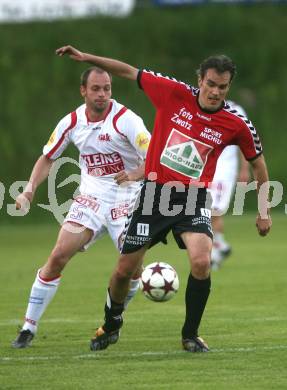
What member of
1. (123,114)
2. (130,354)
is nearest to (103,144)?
(123,114)

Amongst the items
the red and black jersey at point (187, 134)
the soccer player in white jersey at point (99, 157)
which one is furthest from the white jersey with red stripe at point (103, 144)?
the red and black jersey at point (187, 134)

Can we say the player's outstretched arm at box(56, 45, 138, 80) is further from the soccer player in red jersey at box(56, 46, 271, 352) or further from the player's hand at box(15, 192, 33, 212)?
the player's hand at box(15, 192, 33, 212)

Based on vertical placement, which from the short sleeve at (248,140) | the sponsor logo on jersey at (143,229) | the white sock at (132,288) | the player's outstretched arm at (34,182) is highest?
the short sleeve at (248,140)

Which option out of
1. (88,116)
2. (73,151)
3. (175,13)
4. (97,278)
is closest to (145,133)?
(88,116)

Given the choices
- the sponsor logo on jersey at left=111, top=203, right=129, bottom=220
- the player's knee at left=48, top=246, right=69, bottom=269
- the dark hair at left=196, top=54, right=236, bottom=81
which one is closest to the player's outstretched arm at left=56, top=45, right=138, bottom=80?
the dark hair at left=196, top=54, right=236, bottom=81

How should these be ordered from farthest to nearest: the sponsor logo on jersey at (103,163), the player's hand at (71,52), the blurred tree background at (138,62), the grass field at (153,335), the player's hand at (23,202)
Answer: the blurred tree background at (138,62) → the sponsor logo on jersey at (103,163) → the player's hand at (23,202) → the player's hand at (71,52) → the grass field at (153,335)

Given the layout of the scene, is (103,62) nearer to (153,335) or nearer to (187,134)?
(187,134)

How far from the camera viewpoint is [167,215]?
341 inches

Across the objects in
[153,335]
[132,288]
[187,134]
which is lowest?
[153,335]

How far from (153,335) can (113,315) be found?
1.86ft

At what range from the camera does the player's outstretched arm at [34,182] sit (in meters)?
9.00

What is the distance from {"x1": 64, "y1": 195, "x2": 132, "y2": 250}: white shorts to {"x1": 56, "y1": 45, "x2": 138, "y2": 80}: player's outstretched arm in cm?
136

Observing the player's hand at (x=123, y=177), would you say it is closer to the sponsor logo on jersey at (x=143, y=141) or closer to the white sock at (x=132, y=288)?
the sponsor logo on jersey at (x=143, y=141)

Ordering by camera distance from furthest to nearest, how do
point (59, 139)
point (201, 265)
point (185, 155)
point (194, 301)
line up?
point (59, 139) < point (185, 155) < point (194, 301) < point (201, 265)
